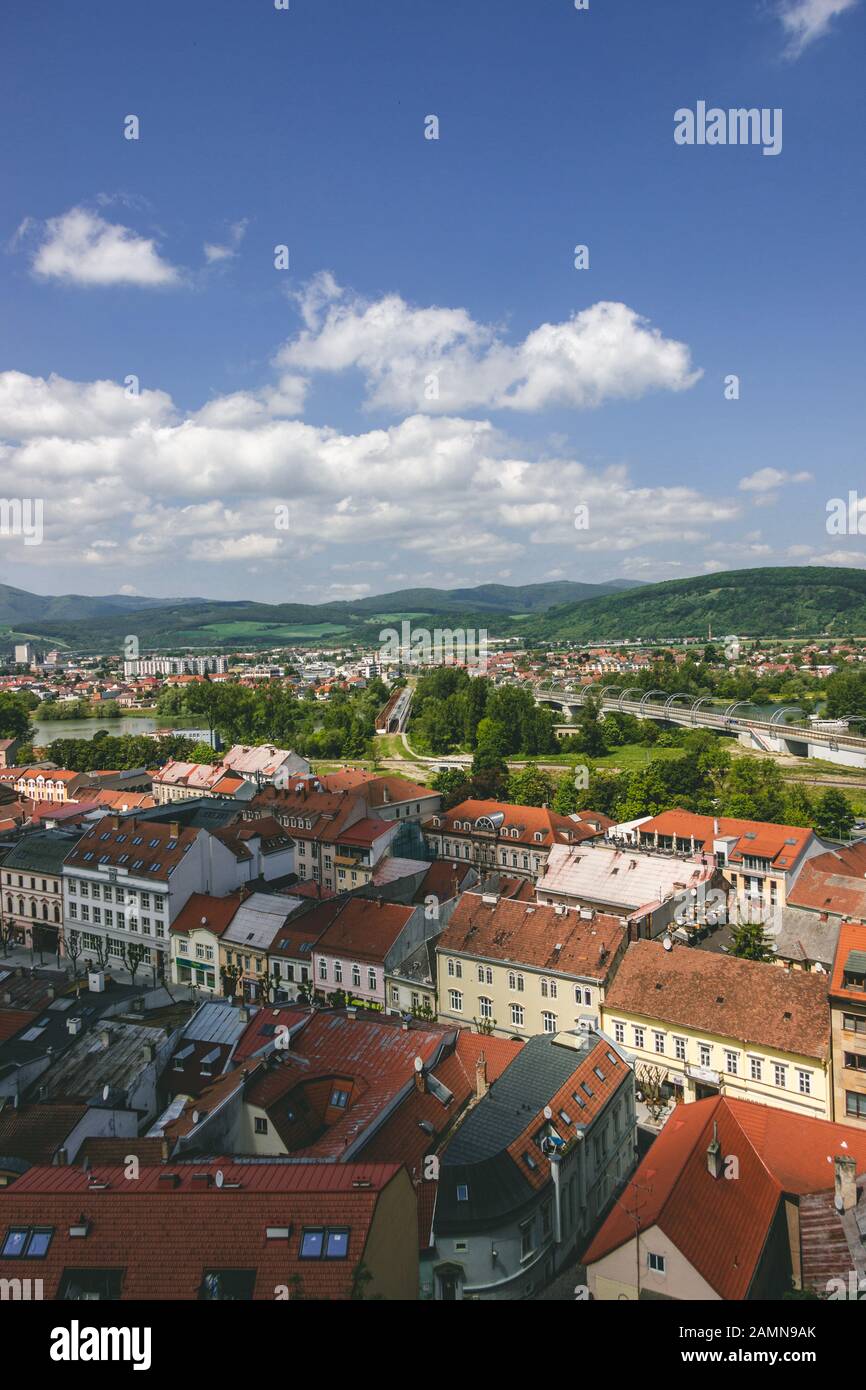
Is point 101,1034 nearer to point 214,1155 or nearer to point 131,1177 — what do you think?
point 214,1155

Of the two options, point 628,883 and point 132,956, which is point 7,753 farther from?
point 628,883

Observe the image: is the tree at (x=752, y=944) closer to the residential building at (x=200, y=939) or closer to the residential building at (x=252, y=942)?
the residential building at (x=252, y=942)

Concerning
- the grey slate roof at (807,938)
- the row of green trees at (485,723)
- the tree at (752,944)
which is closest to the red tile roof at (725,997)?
the tree at (752,944)

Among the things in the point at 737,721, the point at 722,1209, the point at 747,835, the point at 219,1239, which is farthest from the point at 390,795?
the point at 737,721
